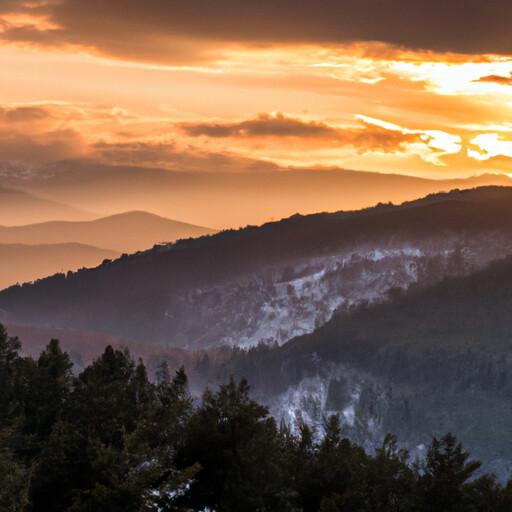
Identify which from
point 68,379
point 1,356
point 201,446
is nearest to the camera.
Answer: point 201,446

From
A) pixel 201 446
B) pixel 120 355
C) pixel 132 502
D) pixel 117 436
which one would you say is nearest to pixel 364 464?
pixel 201 446

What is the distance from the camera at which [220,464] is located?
113 meters

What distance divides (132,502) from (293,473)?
26.5 m

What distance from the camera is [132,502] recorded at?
91938 millimetres

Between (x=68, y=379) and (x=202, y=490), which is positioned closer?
(x=202, y=490)

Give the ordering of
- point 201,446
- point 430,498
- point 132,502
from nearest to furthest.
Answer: point 132,502 < point 430,498 < point 201,446

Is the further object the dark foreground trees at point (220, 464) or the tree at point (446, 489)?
the tree at point (446, 489)

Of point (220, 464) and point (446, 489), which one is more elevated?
point (220, 464)

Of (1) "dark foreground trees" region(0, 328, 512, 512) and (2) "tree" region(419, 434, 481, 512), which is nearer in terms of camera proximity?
(1) "dark foreground trees" region(0, 328, 512, 512)

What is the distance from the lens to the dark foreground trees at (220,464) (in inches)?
4038

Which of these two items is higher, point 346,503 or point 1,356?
point 1,356

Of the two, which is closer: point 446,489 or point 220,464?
point 446,489

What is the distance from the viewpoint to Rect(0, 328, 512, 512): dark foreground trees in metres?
103

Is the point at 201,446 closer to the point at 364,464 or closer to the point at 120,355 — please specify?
the point at 364,464
